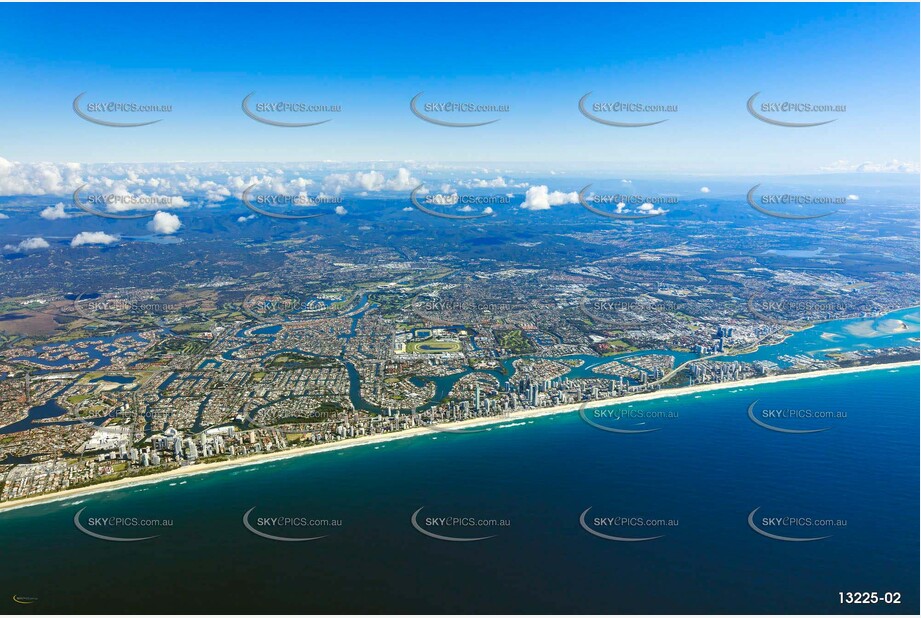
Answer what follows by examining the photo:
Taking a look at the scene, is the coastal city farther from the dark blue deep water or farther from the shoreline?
the dark blue deep water

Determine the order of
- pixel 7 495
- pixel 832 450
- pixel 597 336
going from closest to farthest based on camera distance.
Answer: pixel 7 495 < pixel 832 450 < pixel 597 336

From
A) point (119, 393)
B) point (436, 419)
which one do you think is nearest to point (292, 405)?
point (436, 419)

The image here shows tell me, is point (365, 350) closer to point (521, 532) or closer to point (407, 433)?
point (407, 433)

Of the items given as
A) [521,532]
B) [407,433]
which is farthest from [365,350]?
[521,532]

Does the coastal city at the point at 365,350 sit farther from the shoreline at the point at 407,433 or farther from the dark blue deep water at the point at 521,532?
the dark blue deep water at the point at 521,532

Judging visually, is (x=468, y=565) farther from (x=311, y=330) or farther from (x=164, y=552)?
(x=311, y=330)

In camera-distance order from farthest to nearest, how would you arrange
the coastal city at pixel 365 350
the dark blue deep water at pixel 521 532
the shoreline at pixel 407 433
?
the coastal city at pixel 365 350 → the shoreline at pixel 407 433 → the dark blue deep water at pixel 521 532

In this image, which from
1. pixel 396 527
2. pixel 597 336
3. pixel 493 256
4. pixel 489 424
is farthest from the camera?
pixel 493 256

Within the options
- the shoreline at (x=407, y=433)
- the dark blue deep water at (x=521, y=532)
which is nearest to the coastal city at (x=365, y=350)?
the shoreline at (x=407, y=433)
